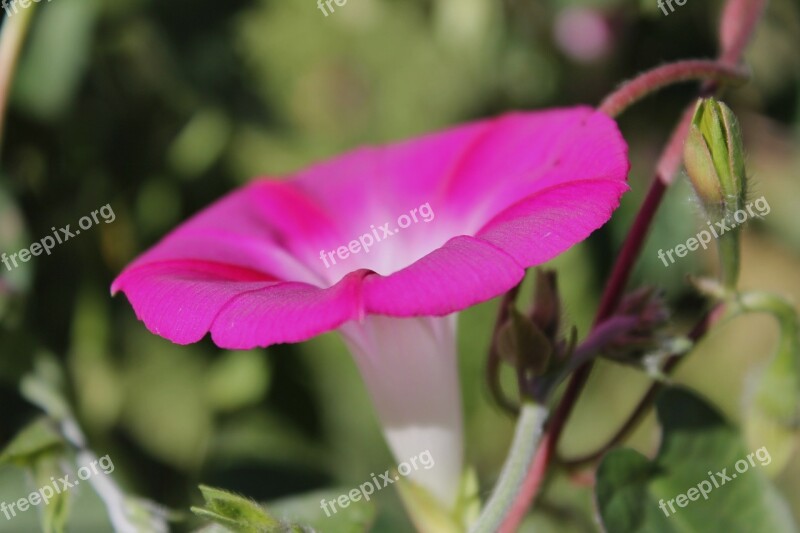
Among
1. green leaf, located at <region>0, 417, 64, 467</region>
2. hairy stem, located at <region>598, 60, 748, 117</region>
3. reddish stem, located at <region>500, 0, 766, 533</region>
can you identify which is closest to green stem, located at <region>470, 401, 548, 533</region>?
reddish stem, located at <region>500, 0, 766, 533</region>

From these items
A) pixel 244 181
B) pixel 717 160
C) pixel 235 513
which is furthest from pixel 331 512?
pixel 244 181

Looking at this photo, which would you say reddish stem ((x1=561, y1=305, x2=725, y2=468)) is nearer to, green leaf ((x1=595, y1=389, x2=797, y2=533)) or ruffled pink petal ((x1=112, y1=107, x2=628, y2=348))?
green leaf ((x1=595, y1=389, x2=797, y2=533))

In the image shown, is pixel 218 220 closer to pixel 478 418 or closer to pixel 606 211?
pixel 606 211

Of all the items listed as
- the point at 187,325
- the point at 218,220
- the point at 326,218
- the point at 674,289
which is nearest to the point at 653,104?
the point at 674,289

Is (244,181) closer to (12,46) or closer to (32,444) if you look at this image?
(12,46)

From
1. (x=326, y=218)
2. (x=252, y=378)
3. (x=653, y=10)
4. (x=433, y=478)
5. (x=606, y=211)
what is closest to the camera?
(x=606, y=211)

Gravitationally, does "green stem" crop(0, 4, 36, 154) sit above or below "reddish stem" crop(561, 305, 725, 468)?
above

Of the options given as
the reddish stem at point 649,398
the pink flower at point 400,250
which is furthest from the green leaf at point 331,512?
the reddish stem at point 649,398
